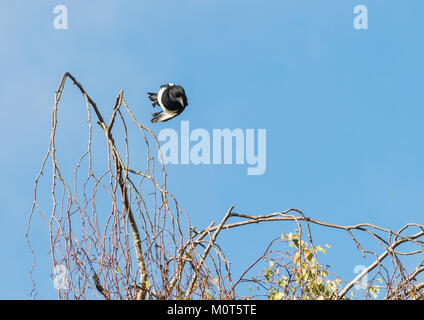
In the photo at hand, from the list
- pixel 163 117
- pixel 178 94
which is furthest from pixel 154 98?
pixel 163 117

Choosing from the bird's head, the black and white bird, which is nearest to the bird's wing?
the black and white bird

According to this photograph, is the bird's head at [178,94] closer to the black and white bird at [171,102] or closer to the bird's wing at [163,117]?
the black and white bird at [171,102]

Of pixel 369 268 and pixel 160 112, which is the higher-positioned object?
pixel 160 112

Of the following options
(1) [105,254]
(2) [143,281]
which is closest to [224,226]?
(2) [143,281]

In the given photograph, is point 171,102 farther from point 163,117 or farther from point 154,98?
point 154,98

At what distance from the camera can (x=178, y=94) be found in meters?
8.37

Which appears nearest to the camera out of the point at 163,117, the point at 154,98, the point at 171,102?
the point at 163,117

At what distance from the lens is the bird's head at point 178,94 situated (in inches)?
327

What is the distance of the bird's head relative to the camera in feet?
27.2

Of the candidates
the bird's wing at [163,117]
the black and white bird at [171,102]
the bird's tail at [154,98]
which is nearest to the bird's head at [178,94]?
the black and white bird at [171,102]

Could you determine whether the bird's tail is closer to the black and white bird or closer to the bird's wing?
the black and white bird
